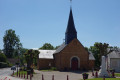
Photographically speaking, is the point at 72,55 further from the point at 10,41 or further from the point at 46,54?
the point at 10,41

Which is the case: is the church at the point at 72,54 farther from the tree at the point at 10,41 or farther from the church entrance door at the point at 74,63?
the tree at the point at 10,41

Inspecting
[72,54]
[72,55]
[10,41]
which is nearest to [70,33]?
[72,54]

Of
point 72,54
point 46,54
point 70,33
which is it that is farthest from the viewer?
point 46,54

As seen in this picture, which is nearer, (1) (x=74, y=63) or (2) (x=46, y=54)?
(1) (x=74, y=63)

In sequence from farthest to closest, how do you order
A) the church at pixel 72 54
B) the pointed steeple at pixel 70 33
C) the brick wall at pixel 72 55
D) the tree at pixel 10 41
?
the tree at pixel 10 41, the pointed steeple at pixel 70 33, the church at pixel 72 54, the brick wall at pixel 72 55

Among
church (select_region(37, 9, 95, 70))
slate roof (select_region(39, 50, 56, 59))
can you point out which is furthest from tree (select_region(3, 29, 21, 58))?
church (select_region(37, 9, 95, 70))

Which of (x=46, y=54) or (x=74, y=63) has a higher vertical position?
(x=46, y=54)

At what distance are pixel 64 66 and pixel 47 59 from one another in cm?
801

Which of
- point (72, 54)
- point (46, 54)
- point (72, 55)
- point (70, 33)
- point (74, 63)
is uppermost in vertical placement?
point (70, 33)

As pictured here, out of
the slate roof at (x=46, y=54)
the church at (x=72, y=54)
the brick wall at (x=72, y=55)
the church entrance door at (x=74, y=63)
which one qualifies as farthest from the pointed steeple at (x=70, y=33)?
the slate roof at (x=46, y=54)

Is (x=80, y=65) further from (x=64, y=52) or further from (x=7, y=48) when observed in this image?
(x=7, y=48)

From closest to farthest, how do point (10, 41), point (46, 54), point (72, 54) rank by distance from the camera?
point (72, 54), point (46, 54), point (10, 41)

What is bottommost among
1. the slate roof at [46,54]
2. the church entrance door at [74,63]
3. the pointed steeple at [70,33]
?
the church entrance door at [74,63]

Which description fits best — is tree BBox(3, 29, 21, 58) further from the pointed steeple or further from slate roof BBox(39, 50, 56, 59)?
the pointed steeple
